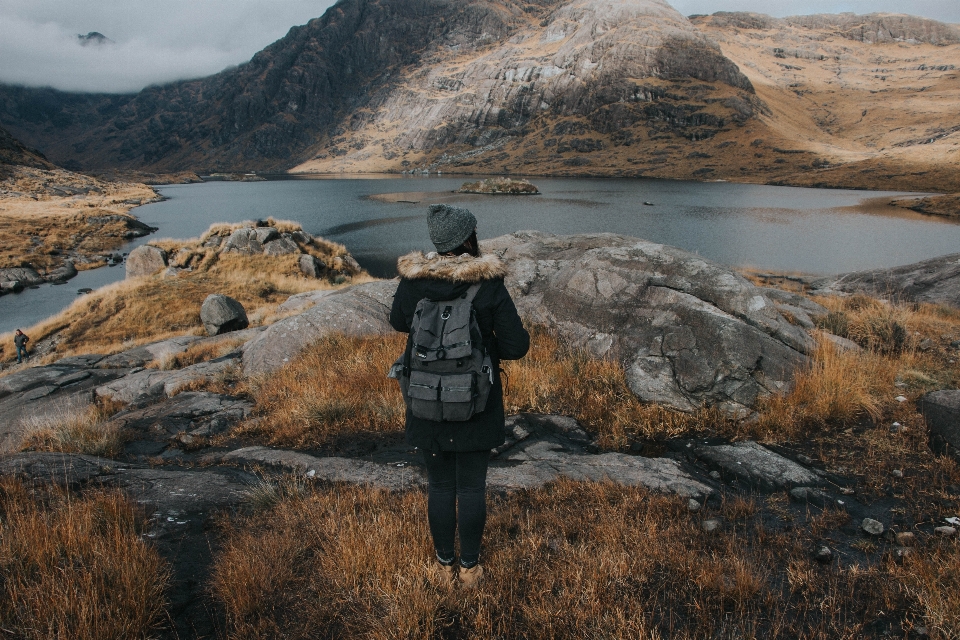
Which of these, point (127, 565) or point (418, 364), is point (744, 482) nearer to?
point (418, 364)

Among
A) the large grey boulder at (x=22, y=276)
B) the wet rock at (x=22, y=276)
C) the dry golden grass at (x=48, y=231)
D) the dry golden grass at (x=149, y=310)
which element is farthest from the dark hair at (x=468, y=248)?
the dry golden grass at (x=48, y=231)

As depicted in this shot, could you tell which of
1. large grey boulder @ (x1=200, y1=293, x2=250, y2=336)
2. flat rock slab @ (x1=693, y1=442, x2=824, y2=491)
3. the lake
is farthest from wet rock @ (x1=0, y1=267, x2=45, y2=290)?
flat rock slab @ (x1=693, y1=442, x2=824, y2=491)

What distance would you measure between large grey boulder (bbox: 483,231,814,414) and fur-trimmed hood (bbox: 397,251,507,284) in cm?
500

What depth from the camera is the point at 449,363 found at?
2.78 m

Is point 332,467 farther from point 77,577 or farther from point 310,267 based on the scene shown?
point 310,267

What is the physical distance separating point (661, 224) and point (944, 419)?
140 feet

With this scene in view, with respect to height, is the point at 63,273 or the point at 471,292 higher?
the point at 471,292

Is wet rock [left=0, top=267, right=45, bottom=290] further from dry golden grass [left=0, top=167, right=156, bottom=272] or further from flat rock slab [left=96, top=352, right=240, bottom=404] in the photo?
flat rock slab [left=96, top=352, right=240, bottom=404]

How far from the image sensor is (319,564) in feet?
11.0

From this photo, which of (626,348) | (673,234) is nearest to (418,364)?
(626,348)

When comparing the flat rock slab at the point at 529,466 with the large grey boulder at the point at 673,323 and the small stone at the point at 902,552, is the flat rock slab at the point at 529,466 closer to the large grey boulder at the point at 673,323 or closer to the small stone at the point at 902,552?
the small stone at the point at 902,552

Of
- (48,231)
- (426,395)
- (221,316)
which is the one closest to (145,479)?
(426,395)

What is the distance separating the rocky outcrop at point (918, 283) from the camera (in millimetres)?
13750

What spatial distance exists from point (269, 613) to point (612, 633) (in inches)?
83.2
